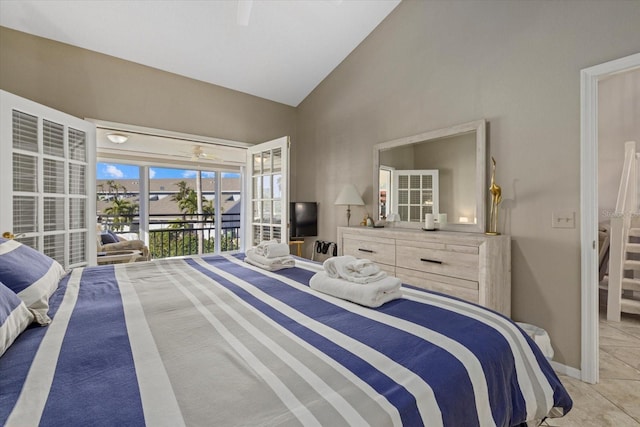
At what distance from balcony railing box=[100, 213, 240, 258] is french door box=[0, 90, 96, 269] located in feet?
10.8

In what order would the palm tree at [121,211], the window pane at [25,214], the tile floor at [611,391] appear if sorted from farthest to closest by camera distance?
the palm tree at [121,211] < the window pane at [25,214] < the tile floor at [611,391]

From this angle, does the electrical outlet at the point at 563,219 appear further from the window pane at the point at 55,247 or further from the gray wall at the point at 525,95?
the window pane at the point at 55,247

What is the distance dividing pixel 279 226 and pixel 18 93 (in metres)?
2.70

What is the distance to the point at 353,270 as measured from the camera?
1.42m

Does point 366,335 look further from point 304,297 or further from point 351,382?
point 304,297

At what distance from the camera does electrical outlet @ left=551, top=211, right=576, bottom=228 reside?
6.73 ft

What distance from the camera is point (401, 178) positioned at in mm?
3160

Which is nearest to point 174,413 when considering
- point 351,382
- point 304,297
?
point 351,382

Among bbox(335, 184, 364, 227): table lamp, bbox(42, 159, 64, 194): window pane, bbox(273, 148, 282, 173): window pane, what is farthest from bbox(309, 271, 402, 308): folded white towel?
bbox(42, 159, 64, 194): window pane

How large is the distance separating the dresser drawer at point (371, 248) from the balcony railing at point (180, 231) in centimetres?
424

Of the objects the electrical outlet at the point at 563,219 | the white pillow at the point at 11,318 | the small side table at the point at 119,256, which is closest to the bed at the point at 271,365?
the white pillow at the point at 11,318

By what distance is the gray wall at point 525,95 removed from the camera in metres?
2.03

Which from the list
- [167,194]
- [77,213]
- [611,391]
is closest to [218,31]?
[77,213]

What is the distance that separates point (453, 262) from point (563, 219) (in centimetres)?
79
